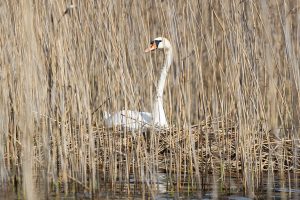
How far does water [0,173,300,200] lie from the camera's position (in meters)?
6.52

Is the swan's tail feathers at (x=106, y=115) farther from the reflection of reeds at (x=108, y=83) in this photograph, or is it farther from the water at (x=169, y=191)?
the water at (x=169, y=191)

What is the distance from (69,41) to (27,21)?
43.5 inches

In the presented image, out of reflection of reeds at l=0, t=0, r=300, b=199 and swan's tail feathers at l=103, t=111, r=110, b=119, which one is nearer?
reflection of reeds at l=0, t=0, r=300, b=199

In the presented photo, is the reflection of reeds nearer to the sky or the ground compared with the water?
nearer to the sky

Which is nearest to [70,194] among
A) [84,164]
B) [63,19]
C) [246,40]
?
[84,164]

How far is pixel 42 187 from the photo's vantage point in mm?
6836

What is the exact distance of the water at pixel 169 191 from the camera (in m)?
6.52

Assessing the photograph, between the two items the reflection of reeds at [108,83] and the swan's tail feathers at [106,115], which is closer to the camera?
the reflection of reeds at [108,83]

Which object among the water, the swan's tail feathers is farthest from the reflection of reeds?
the swan's tail feathers

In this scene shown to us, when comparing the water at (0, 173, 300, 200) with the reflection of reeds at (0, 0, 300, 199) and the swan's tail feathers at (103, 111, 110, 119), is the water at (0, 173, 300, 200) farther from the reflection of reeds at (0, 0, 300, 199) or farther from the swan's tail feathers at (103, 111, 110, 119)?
the swan's tail feathers at (103, 111, 110, 119)

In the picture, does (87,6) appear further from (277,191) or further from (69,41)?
(277,191)

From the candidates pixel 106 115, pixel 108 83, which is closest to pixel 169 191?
pixel 108 83

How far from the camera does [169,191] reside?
6.83 m

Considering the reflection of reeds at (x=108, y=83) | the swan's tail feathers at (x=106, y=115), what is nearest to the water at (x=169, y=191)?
the reflection of reeds at (x=108, y=83)
